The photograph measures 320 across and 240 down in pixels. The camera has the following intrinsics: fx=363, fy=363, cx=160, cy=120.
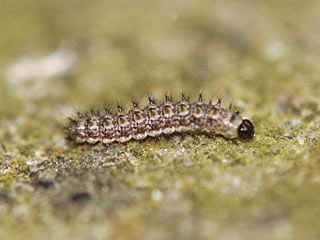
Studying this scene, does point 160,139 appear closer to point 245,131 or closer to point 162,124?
point 162,124

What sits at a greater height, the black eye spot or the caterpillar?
the caterpillar

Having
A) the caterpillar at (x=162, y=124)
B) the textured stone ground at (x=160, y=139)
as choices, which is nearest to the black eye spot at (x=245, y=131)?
the caterpillar at (x=162, y=124)

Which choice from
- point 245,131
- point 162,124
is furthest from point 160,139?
point 245,131

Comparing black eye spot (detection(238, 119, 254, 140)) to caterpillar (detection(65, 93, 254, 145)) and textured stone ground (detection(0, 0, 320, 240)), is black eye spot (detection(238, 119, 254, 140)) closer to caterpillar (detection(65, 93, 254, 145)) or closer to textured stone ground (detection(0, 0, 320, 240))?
caterpillar (detection(65, 93, 254, 145))

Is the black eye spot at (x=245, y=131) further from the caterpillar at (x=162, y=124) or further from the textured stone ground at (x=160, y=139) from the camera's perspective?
the textured stone ground at (x=160, y=139)

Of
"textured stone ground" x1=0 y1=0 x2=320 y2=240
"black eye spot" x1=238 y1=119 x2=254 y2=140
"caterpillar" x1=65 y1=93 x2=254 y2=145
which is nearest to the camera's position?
"textured stone ground" x1=0 y1=0 x2=320 y2=240

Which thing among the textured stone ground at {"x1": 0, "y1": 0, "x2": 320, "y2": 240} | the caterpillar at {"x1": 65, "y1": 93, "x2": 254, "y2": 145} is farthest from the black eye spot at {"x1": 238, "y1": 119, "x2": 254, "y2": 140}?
the textured stone ground at {"x1": 0, "y1": 0, "x2": 320, "y2": 240}

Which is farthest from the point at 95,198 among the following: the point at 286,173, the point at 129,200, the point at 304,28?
the point at 304,28
